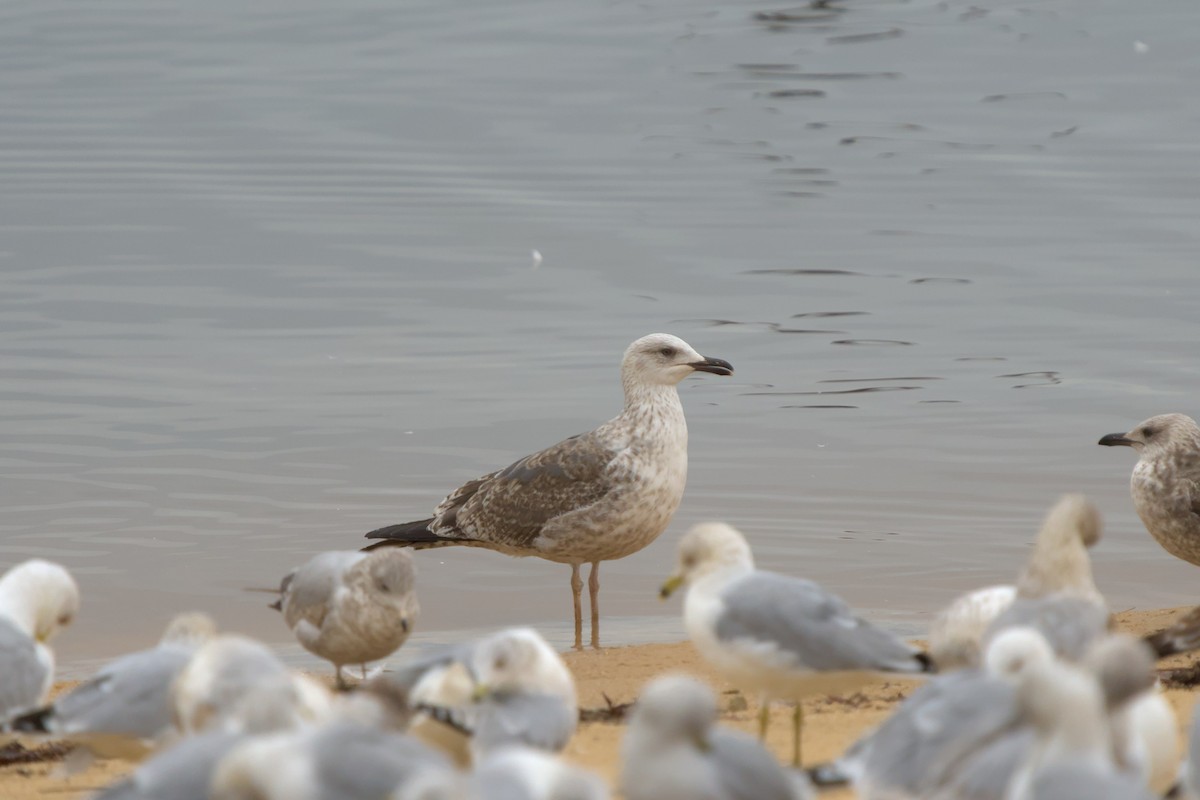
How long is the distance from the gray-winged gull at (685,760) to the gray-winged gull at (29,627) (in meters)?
2.42

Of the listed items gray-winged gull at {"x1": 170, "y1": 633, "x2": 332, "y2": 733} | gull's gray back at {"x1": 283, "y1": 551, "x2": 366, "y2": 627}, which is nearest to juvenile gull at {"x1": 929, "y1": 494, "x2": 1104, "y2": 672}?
gray-winged gull at {"x1": 170, "y1": 633, "x2": 332, "y2": 733}

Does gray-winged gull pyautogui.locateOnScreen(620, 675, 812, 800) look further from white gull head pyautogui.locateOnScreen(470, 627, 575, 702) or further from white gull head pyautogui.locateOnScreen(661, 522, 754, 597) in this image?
white gull head pyautogui.locateOnScreen(661, 522, 754, 597)

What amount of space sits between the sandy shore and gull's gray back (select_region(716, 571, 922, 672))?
15.0 inches

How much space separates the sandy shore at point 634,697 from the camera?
5.83m

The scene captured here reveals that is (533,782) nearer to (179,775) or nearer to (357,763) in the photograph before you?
(357,763)

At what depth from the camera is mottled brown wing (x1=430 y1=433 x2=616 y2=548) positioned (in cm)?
907

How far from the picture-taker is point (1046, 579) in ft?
18.4

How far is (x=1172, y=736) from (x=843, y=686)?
1038 millimetres

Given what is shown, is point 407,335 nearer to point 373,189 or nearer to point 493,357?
point 493,357

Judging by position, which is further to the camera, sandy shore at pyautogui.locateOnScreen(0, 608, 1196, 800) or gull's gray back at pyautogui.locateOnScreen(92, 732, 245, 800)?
sandy shore at pyautogui.locateOnScreen(0, 608, 1196, 800)

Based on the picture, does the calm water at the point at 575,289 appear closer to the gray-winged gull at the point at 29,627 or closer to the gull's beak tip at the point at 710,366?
the gull's beak tip at the point at 710,366

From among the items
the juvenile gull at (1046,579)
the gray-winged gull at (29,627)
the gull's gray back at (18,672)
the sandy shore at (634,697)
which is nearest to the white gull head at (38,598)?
the gray-winged gull at (29,627)

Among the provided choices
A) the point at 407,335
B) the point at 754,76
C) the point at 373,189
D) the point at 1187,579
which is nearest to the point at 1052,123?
the point at 754,76

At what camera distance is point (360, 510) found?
38.1ft
